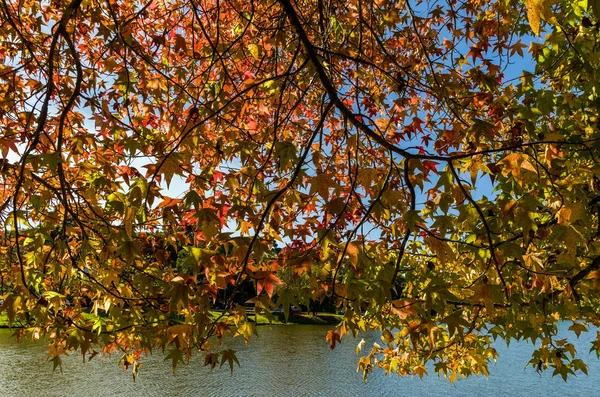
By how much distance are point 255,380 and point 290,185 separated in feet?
48.5

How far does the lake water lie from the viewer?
13609 mm

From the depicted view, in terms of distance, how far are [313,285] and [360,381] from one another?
14.4 m

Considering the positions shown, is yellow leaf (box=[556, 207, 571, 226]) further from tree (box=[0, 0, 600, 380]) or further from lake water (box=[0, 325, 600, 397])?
lake water (box=[0, 325, 600, 397])

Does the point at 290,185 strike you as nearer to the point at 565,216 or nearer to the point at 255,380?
the point at 565,216

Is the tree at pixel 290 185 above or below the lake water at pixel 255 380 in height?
above

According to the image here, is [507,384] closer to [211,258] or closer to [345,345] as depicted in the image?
[345,345]

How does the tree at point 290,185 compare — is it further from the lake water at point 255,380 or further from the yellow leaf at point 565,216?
the lake water at point 255,380

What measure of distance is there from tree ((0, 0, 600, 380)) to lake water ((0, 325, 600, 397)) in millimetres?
10381

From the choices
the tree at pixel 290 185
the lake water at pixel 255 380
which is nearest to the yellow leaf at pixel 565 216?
the tree at pixel 290 185

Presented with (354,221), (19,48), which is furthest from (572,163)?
(19,48)

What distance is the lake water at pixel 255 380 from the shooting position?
13.6 metres

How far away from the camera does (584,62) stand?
323cm

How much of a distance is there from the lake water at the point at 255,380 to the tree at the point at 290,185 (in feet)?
34.1

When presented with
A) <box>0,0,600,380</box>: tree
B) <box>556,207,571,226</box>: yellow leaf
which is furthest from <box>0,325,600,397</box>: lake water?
<box>556,207,571,226</box>: yellow leaf
